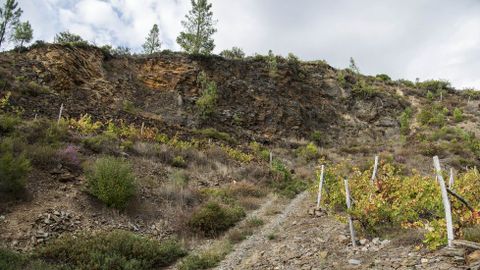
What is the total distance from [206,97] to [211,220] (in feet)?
63.2

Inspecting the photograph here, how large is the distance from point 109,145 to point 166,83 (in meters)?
16.3

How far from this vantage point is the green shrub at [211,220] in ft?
33.8

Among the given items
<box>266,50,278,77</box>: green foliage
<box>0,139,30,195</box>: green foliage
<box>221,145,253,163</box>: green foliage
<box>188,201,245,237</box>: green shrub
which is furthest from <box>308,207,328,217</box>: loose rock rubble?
<box>266,50,278,77</box>: green foliage

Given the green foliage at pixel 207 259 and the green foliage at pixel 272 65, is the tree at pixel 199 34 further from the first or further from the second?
the green foliage at pixel 207 259

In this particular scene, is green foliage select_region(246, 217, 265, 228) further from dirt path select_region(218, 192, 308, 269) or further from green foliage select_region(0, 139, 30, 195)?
green foliage select_region(0, 139, 30, 195)

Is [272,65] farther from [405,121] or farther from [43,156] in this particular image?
[43,156]

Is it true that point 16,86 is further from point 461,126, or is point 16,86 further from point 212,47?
point 461,126

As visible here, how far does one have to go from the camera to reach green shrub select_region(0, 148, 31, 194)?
8.59 m

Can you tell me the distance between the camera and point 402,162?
23.8 meters

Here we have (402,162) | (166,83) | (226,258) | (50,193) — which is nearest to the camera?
(226,258)

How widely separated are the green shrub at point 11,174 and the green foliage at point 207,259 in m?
4.78

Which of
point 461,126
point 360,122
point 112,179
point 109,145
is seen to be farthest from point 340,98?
point 112,179

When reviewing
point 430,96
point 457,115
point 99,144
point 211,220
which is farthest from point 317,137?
point 211,220

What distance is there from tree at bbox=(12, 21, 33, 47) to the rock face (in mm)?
11896
